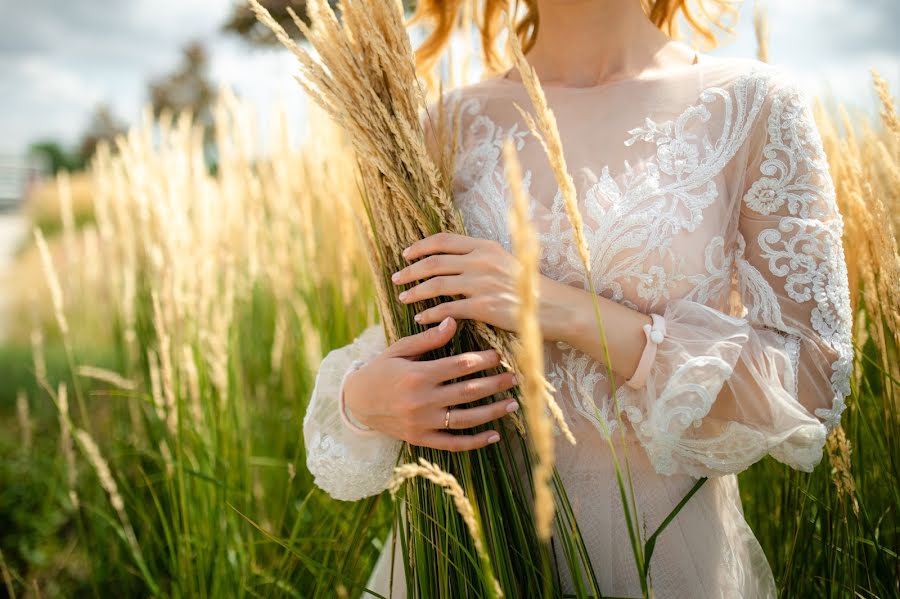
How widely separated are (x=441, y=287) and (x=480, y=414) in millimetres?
207

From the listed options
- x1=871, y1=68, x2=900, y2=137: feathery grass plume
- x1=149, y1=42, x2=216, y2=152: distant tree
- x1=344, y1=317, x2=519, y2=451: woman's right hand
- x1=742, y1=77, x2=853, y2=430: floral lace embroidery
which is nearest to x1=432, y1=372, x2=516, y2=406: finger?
x1=344, y1=317, x2=519, y2=451: woman's right hand

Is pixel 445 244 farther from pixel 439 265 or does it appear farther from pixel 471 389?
pixel 471 389

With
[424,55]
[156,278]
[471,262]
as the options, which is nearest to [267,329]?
[156,278]

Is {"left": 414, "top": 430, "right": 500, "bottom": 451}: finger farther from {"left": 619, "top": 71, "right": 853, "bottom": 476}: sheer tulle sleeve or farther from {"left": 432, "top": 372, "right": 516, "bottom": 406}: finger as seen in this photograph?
{"left": 619, "top": 71, "right": 853, "bottom": 476}: sheer tulle sleeve

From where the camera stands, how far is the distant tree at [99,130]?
14547mm

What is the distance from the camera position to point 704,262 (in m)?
1.09

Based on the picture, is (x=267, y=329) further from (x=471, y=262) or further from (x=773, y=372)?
(x=773, y=372)

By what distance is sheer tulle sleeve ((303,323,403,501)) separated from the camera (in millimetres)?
1201

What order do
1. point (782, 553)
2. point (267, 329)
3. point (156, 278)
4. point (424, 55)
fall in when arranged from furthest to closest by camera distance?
point (267, 329) → point (156, 278) → point (424, 55) → point (782, 553)

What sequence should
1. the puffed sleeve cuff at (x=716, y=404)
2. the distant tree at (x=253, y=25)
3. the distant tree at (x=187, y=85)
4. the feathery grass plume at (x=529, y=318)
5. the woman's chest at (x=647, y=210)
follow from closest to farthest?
the feathery grass plume at (x=529, y=318) → the puffed sleeve cuff at (x=716, y=404) → the woman's chest at (x=647, y=210) → the distant tree at (x=253, y=25) → the distant tree at (x=187, y=85)

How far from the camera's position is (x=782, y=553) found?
55.1 inches

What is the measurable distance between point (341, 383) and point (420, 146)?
0.48 metres

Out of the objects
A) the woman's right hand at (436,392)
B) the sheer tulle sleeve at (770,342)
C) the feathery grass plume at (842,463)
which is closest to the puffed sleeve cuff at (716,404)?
the sheer tulle sleeve at (770,342)

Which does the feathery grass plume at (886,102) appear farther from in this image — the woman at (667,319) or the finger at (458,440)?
the finger at (458,440)
